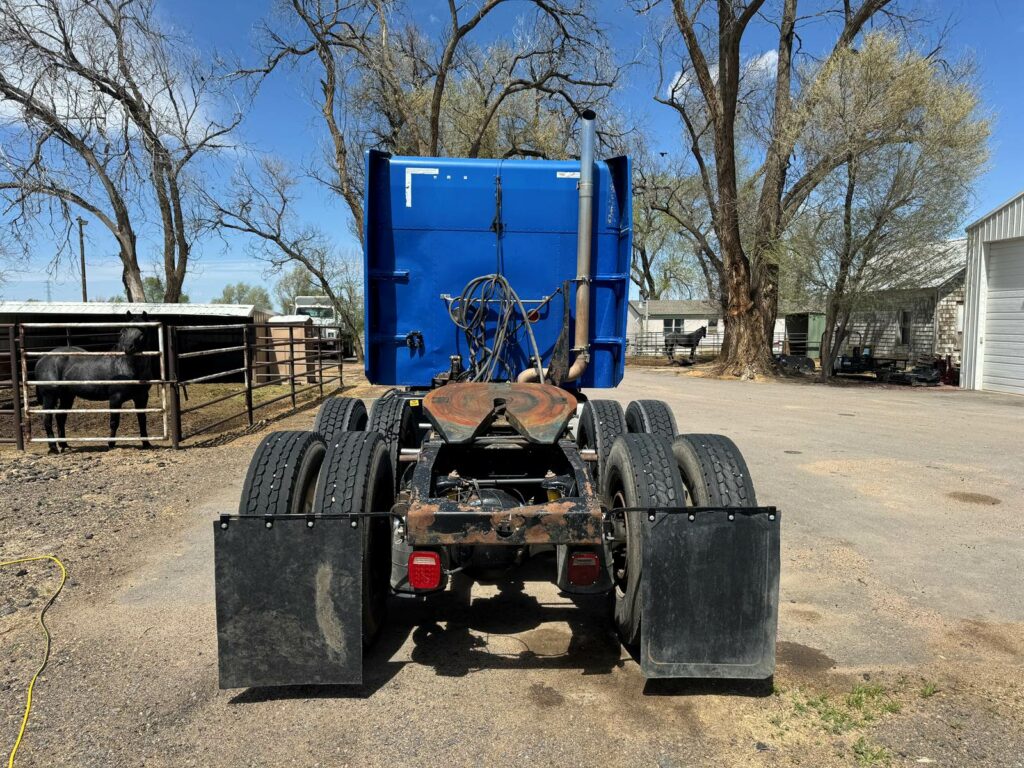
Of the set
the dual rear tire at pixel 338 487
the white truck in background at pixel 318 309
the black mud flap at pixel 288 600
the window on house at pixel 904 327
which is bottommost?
the black mud flap at pixel 288 600

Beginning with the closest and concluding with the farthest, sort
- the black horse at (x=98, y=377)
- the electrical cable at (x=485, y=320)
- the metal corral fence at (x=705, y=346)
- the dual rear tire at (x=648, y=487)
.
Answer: the dual rear tire at (x=648, y=487) → the electrical cable at (x=485, y=320) → the black horse at (x=98, y=377) → the metal corral fence at (x=705, y=346)

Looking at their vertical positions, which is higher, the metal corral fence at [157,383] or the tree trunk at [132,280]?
the tree trunk at [132,280]

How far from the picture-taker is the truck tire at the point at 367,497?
3227 mm

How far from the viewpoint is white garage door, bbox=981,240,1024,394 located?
17.5m

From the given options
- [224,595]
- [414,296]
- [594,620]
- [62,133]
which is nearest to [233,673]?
[224,595]

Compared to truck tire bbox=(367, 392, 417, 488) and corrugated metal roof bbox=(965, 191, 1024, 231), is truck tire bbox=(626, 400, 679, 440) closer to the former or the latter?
truck tire bbox=(367, 392, 417, 488)

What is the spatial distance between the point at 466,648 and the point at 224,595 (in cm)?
132

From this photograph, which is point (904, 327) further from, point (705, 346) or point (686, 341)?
point (705, 346)

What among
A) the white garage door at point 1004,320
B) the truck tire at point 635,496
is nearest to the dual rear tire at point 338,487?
the truck tire at point 635,496

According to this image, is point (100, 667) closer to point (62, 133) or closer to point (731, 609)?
point (731, 609)

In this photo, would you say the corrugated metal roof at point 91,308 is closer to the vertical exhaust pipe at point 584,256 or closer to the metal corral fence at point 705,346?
the vertical exhaust pipe at point 584,256

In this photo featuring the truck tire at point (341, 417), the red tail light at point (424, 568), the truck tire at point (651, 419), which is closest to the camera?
the red tail light at point (424, 568)

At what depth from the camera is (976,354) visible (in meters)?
18.9

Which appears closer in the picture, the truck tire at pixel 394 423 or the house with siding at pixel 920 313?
the truck tire at pixel 394 423
